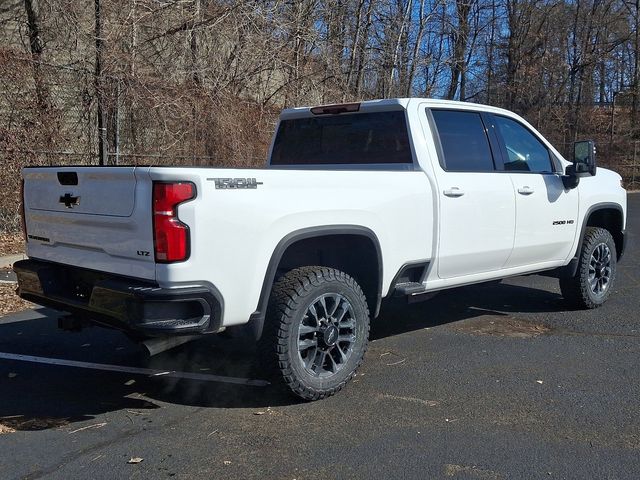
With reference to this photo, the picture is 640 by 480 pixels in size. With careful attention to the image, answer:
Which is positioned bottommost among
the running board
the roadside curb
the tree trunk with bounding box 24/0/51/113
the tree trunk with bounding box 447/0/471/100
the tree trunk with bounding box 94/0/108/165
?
the roadside curb

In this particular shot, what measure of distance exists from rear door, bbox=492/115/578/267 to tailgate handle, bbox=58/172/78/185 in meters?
3.61

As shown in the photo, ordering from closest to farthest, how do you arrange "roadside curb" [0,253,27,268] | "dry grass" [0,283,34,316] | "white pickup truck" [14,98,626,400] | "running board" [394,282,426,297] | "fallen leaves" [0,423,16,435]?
"white pickup truck" [14,98,626,400], "fallen leaves" [0,423,16,435], "running board" [394,282,426,297], "dry grass" [0,283,34,316], "roadside curb" [0,253,27,268]

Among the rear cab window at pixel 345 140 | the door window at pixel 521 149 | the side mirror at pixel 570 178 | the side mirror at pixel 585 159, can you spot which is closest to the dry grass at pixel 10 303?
the rear cab window at pixel 345 140

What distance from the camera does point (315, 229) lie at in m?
4.41

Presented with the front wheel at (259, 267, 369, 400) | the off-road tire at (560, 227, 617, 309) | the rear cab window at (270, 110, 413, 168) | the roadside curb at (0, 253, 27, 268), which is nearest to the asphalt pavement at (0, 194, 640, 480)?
the front wheel at (259, 267, 369, 400)

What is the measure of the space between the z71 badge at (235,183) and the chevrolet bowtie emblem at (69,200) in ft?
3.56

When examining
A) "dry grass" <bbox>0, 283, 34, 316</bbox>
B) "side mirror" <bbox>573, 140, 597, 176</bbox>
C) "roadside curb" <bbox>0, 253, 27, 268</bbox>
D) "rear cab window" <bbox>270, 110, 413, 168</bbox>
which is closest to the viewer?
"rear cab window" <bbox>270, 110, 413, 168</bbox>

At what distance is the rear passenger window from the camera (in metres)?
5.57

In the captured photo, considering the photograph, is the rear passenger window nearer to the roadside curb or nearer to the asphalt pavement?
the asphalt pavement

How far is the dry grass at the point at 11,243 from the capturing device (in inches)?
386

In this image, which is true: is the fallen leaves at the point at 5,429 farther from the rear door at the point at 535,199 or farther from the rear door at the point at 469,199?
the rear door at the point at 535,199

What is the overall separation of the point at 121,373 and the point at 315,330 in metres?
1.76

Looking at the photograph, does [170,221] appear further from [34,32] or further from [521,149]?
[34,32]

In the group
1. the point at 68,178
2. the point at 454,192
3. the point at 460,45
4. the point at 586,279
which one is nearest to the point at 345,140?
the point at 454,192
